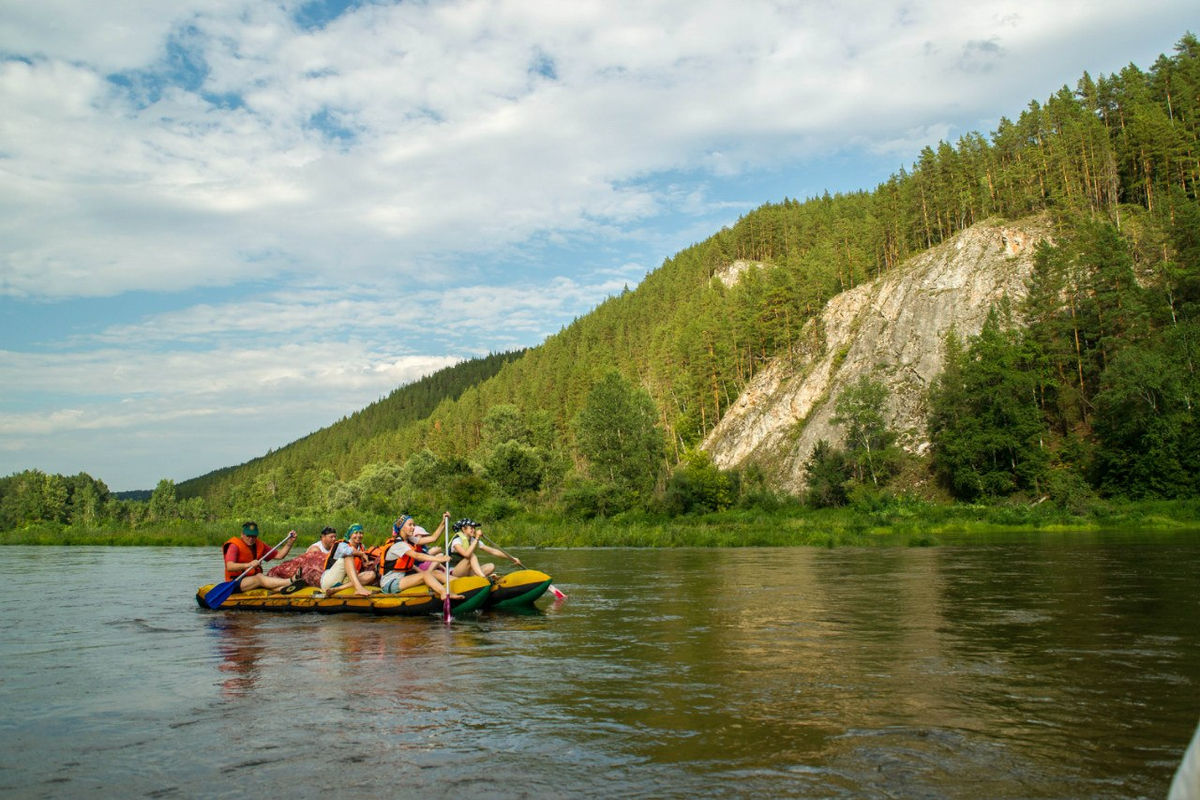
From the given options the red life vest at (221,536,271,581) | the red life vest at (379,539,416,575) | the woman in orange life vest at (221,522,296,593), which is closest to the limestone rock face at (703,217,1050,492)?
the red life vest at (379,539,416,575)

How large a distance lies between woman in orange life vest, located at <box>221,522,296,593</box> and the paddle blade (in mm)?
167

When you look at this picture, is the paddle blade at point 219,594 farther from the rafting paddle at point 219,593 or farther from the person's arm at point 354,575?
the person's arm at point 354,575

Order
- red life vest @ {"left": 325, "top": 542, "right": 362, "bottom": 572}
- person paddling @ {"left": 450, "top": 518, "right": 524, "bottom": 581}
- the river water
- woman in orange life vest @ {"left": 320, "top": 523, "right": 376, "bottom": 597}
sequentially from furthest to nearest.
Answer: red life vest @ {"left": 325, "top": 542, "right": 362, "bottom": 572}, person paddling @ {"left": 450, "top": 518, "right": 524, "bottom": 581}, woman in orange life vest @ {"left": 320, "top": 523, "right": 376, "bottom": 597}, the river water

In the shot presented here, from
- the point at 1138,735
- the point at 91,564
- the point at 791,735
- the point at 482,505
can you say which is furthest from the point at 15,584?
the point at 482,505

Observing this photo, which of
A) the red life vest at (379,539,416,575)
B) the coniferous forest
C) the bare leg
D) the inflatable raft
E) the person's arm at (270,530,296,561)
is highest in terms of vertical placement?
the coniferous forest

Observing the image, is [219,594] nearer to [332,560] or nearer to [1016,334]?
[332,560]

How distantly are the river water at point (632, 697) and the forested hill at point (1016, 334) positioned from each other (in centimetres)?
4649

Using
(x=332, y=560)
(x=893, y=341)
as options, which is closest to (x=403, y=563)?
(x=332, y=560)

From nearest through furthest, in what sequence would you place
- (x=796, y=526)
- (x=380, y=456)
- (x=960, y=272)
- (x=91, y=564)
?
1. (x=91, y=564)
2. (x=796, y=526)
3. (x=960, y=272)
4. (x=380, y=456)

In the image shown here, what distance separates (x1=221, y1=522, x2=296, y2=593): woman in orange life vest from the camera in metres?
20.8

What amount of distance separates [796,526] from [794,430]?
3496cm

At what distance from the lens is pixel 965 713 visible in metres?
8.91

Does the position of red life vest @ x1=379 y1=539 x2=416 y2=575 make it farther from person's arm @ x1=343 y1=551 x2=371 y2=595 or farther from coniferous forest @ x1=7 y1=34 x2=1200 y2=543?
coniferous forest @ x1=7 y1=34 x2=1200 y2=543

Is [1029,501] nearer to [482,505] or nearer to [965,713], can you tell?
[482,505]
